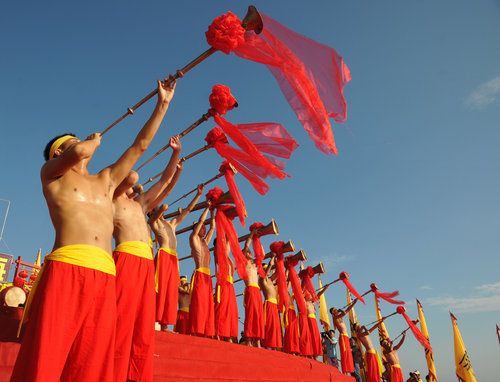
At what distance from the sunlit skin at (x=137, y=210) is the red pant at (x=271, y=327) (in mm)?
4770

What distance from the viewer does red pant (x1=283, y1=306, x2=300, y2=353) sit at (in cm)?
823

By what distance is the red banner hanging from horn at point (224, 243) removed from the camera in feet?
18.5

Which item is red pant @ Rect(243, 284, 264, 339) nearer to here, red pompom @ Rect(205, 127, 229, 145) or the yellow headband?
red pompom @ Rect(205, 127, 229, 145)

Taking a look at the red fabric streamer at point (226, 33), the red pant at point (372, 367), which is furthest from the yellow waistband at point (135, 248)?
the red pant at point (372, 367)

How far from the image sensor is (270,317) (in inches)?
312

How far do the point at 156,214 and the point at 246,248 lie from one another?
289 cm

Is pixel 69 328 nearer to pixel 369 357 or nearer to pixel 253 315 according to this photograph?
pixel 253 315

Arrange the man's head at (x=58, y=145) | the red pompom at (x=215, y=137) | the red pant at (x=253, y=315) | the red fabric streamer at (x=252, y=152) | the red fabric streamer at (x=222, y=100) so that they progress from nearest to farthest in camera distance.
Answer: the man's head at (x=58, y=145) → the red fabric streamer at (x=252, y=152) → the red fabric streamer at (x=222, y=100) → the red pompom at (x=215, y=137) → the red pant at (x=253, y=315)

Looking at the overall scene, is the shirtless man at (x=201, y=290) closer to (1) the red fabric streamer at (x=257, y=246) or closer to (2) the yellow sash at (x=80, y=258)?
(1) the red fabric streamer at (x=257, y=246)

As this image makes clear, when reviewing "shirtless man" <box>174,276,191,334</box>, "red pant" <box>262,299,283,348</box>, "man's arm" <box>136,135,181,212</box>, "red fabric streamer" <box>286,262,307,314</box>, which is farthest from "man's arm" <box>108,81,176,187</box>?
"red fabric streamer" <box>286,262,307,314</box>

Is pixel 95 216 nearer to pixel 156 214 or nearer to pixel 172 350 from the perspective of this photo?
pixel 172 350

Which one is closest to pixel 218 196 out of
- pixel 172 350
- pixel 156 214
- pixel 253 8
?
pixel 156 214

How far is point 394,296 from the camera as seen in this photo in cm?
1118

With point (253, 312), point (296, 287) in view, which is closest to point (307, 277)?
point (296, 287)
